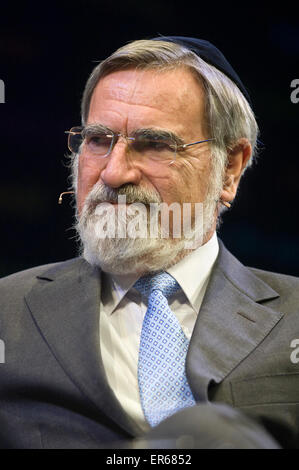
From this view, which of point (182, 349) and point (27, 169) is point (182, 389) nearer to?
point (182, 349)

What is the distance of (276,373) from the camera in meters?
1.78

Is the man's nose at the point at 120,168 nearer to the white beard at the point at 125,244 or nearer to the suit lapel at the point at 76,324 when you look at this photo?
the white beard at the point at 125,244

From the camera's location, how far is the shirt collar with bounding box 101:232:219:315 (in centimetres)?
195

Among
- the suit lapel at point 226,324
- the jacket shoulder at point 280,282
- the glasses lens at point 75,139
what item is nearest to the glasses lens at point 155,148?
the glasses lens at point 75,139

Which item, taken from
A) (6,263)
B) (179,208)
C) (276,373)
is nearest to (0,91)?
(6,263)

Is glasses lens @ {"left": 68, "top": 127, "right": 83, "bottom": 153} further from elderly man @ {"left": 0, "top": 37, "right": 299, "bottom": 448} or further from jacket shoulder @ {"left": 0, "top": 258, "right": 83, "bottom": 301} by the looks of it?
jacket shoulder @ {"left": 0, "top": 258, "right": 83, "bottom": 301}

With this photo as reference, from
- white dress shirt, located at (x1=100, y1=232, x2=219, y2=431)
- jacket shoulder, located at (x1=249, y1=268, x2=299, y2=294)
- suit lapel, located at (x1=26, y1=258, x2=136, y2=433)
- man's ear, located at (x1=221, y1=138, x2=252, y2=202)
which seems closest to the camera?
suit lapel, located at (x1=26, y1=258, x2=136, y2=433)

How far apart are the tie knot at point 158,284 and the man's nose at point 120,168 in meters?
0.30

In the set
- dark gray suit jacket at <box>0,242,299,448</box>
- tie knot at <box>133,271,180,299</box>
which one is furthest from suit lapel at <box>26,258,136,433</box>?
tie knot at <box>133,271,180,299</box>

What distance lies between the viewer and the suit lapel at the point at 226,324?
173 centimetres

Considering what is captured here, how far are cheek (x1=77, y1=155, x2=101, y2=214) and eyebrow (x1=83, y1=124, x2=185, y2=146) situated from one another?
4.0 inches

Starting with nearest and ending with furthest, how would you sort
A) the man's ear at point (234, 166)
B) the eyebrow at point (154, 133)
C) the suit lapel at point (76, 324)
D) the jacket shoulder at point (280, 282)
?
the suit lapel at point (76, 324), the eyebrow at point (154, 133), the jacket shoulder at point (280, 282), the man's ear at point (234, 166)

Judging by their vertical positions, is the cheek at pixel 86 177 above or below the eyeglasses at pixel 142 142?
below

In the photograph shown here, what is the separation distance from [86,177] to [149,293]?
414 millimetres
